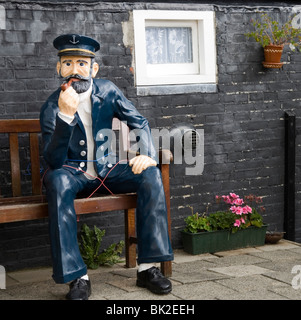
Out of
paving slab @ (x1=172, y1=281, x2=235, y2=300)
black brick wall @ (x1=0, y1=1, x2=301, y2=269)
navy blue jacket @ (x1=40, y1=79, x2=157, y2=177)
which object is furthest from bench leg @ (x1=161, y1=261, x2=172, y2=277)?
black brick wall @ (x1=0, y1=1, x2=301, y2=269)

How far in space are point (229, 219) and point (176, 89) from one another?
49.3 inches

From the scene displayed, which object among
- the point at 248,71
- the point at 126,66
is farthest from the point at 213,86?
the point at 126,66

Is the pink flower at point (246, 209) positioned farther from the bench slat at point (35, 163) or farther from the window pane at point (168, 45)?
the bench slat at point (35, 163)

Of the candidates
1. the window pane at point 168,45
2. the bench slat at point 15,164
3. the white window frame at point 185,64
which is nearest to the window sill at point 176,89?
the white window frame at point 185,64

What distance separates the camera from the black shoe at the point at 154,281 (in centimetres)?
413

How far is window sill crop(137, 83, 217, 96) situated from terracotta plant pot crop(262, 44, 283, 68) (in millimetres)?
584

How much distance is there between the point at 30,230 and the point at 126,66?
5.23 ft

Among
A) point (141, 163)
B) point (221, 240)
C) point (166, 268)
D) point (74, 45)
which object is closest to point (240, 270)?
point (166, 268)

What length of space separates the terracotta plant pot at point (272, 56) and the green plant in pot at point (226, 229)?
4.14ft

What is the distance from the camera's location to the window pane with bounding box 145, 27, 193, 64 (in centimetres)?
558

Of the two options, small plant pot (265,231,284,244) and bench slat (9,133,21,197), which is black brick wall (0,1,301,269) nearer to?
bench slat (9,133,21,197)

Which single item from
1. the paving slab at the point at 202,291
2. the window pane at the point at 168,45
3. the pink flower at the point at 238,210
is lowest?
the paving slab at the point at 202,291

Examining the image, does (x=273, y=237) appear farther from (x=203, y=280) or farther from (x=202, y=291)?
(x=202, y=291)

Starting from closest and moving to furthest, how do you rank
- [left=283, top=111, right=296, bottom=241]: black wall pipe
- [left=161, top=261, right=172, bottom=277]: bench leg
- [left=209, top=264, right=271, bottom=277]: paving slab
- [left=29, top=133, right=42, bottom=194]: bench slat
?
[left=161, top=261, right=172, bottom=277]: bench leg → [left=209, top=264, right=271, bottom=277]: paving slab → [left=29, top=133, right=42, bottom=194]: bench slat → [left=283, top=111, right=296, bottom=241]: black wall pipe
